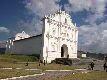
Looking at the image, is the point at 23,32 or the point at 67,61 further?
the point at 23,32

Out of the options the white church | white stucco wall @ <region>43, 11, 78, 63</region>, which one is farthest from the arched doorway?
white stucco wall @ <region>43, 11, 78, 63</region>

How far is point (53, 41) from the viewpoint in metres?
54.8

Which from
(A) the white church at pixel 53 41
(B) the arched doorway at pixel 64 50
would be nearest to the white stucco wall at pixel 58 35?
(A) the white church at pixel 53 41

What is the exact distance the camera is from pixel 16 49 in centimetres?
6538

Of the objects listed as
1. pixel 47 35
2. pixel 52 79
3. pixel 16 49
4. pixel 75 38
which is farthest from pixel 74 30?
pixel 52 79

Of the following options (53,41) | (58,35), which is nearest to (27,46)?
(53,41)

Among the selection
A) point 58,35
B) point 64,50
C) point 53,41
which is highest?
point 58,35

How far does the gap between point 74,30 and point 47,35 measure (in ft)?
43.1

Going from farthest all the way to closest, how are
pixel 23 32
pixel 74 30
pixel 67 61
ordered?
pixel 23 32 → pixel 74 30 → pixel 67 61

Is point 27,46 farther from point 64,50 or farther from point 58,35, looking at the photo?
point 64,50

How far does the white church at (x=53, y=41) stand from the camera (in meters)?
52.3

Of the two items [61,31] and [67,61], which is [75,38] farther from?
[67,61]

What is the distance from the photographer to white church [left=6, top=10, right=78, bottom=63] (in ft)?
172

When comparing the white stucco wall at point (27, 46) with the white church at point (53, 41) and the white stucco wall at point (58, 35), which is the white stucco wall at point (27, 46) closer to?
the white church at point (53, 41)
